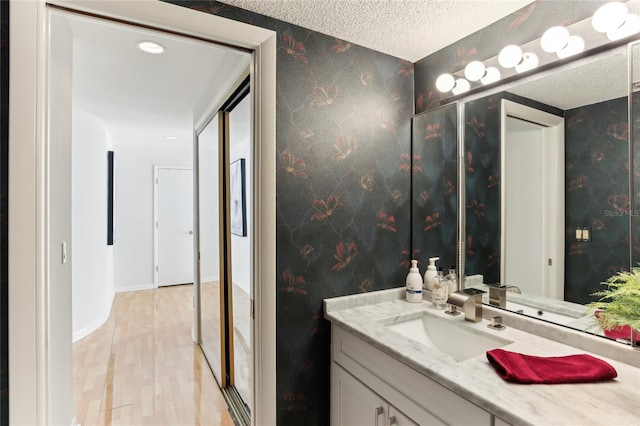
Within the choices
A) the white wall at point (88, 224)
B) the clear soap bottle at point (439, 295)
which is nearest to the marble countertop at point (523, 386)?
the clear soap bottle at point (439, 295)

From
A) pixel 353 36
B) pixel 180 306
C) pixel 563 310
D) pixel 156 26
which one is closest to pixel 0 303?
pixel 156 26

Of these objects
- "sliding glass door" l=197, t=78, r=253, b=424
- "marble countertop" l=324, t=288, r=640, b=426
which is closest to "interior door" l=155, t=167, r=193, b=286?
"sliding glass door" l=197, t=78, r=253, b=424

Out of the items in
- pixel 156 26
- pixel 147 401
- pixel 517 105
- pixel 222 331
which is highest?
pixel 156 26

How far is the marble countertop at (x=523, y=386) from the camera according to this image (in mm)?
842

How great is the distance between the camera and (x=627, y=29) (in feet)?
3.76

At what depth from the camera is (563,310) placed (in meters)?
1.35

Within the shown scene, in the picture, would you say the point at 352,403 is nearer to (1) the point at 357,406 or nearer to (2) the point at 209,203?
(1) the point at 357,406

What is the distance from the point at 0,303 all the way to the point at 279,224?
3.32 feet

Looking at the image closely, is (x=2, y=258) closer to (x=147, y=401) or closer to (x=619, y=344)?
(x=147, y=401)

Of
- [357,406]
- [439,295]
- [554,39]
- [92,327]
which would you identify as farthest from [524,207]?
[92,327]

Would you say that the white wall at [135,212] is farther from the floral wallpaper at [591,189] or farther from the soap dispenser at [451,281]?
the floral wallpaper at [591,189]

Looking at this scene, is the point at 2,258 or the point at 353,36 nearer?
the point at 2,258

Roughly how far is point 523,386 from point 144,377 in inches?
108

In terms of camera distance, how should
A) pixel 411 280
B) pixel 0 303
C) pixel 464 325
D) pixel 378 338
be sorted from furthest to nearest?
pixel 411 280, pixel 464 325, pixel 378 338, pixel 0 303
